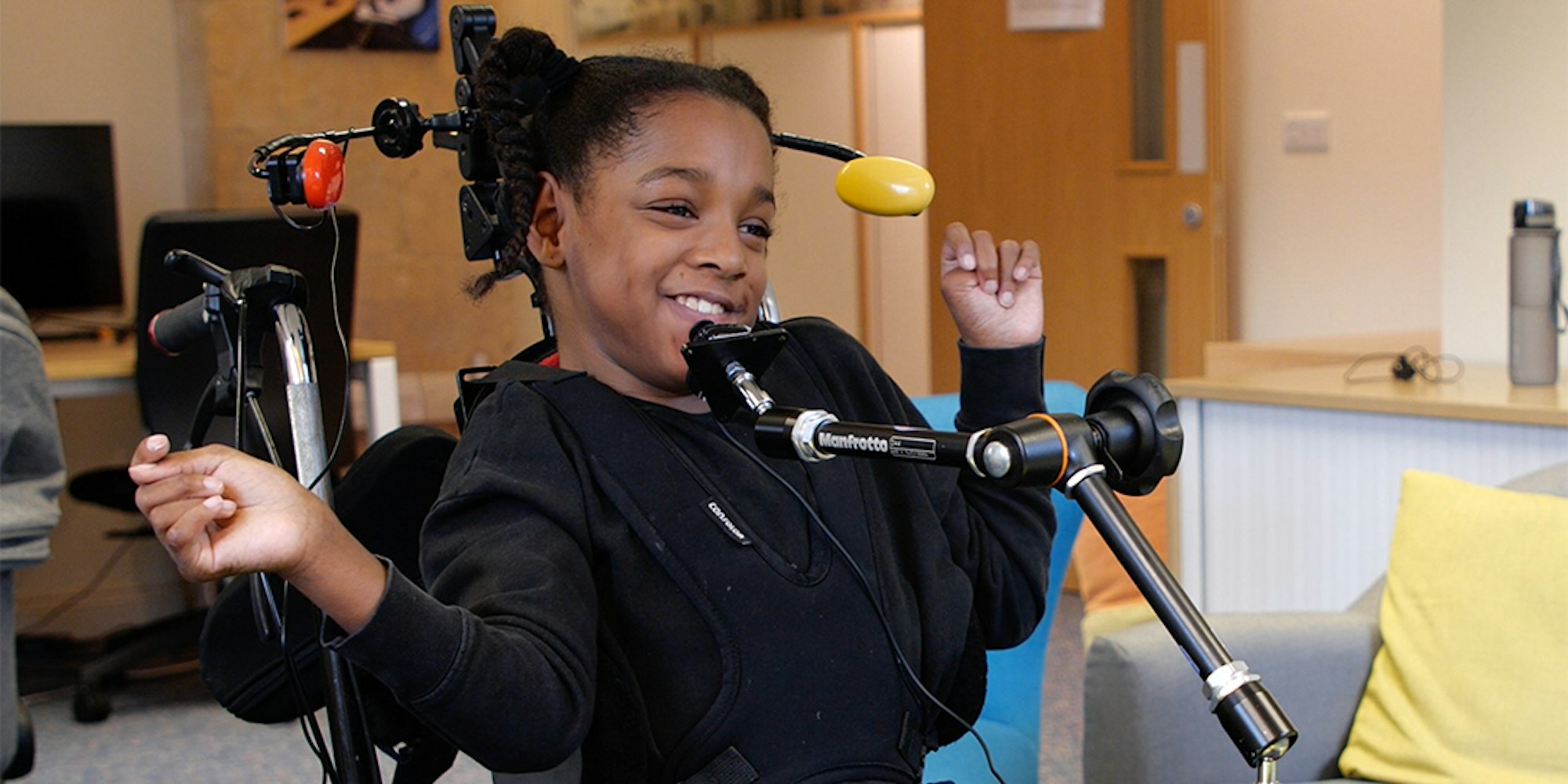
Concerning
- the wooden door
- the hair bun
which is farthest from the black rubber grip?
the wooden door

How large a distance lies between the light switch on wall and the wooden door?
7.7 inches

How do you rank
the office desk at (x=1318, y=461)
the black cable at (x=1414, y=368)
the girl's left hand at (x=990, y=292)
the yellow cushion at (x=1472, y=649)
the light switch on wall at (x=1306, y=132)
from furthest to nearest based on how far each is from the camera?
the light switch on wall at (x=1306, y=132)
the black cable at (x=1414, y=368)
the office desk at (x=1318, y=461)
the yellow cushion at (x=1472, y=649)
the girl's left hand at (x=990, y=292)

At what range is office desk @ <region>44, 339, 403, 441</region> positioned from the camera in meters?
3.31

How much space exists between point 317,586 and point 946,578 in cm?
53

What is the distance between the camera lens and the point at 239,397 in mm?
1385

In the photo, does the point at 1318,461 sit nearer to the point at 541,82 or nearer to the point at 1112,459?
the point at 541,82

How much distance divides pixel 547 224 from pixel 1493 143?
2169 mm

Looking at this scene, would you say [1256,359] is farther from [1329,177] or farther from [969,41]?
[969,41]

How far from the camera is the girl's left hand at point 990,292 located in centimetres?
126

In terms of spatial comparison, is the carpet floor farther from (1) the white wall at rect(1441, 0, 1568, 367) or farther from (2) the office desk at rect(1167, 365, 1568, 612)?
(1) the white wall at rect(1441, 0, 1568, 367)

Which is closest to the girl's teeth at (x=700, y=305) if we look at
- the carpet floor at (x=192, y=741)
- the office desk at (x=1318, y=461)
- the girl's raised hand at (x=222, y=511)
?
the girl's raised hand at (x=222, y=511)

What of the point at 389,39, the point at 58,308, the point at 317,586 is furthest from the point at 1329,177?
the point at 317,586

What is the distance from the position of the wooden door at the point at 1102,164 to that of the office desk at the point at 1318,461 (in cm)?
128

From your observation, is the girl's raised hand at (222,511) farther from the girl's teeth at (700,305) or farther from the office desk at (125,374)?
the office desk at (125,374)
